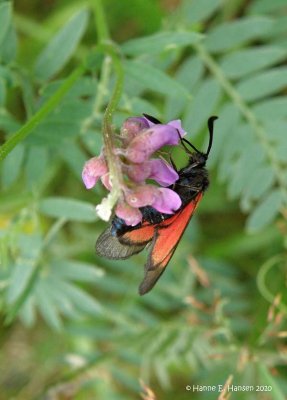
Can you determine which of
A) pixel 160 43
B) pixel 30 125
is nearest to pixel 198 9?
pixel 160 43

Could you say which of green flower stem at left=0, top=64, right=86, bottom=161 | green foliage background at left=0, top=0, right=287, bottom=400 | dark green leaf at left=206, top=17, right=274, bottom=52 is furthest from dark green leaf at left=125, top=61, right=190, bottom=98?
dark green leaf at left=206, top=17, right=274, bottom=52

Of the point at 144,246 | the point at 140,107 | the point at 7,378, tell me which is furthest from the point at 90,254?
the point at 144,246

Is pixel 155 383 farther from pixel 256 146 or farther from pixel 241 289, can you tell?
pixel 256 146

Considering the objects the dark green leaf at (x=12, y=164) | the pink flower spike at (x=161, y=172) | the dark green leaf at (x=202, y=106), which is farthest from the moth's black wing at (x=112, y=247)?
the dark green leaf at (x=202, y=106)

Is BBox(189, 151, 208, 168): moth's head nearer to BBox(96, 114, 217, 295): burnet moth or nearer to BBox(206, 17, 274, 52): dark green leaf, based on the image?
BBox(96, 114, 217, 295): burnet moth

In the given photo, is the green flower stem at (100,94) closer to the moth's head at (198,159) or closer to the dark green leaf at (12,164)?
the dark green leaf at (12,164)
